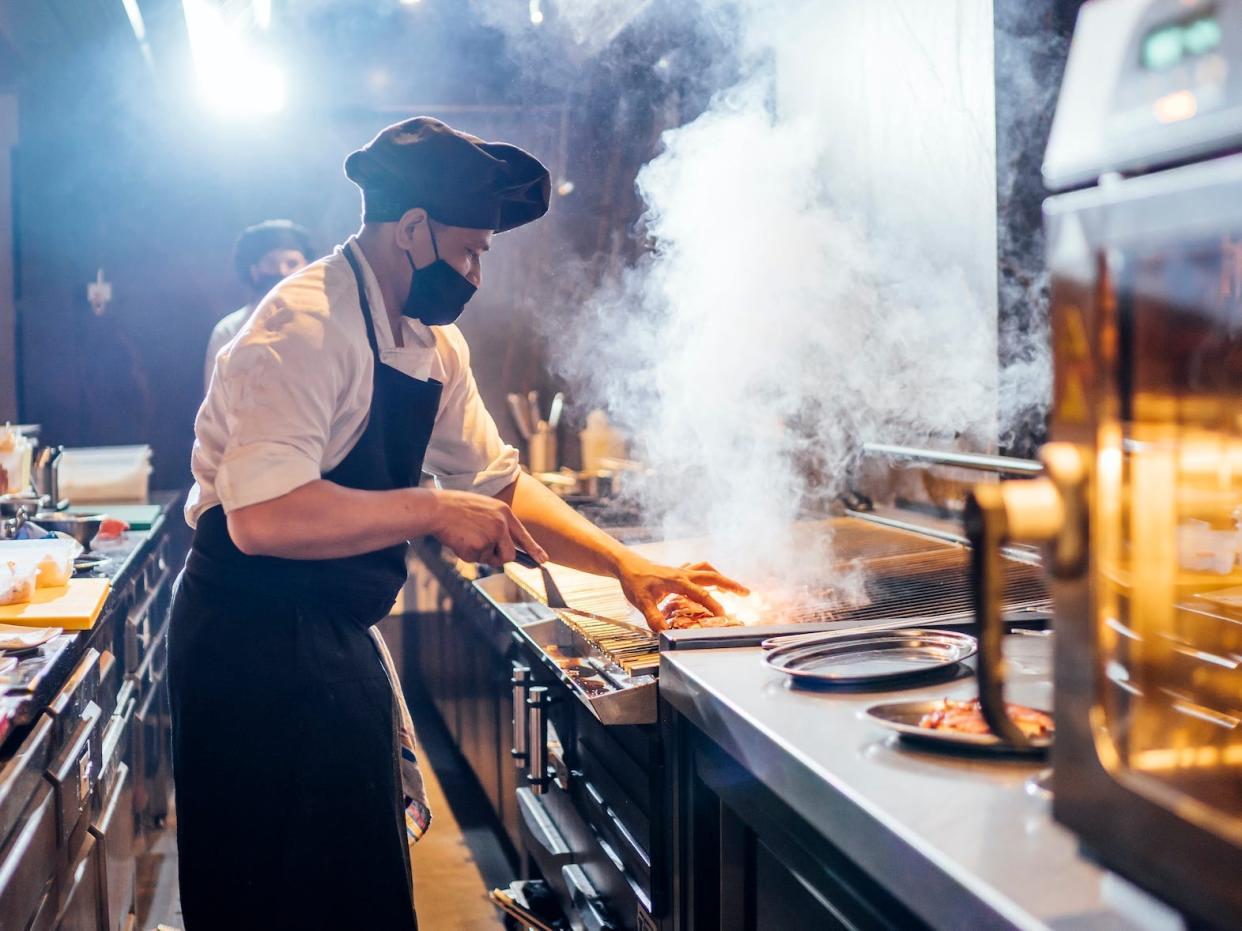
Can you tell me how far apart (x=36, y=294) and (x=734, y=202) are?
380 cm

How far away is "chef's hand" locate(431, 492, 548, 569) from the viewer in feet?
6.11

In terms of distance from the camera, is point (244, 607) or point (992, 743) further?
point (244, 607)

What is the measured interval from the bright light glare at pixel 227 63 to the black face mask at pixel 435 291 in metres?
1.89

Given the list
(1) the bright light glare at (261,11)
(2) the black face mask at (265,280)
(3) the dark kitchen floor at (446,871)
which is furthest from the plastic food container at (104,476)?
A: (1) the bright light glare at (261,11)

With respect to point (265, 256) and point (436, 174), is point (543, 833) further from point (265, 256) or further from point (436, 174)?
point (265, 256)

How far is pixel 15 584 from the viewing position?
237cm

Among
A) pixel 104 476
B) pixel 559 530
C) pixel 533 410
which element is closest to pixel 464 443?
pixel 559 530

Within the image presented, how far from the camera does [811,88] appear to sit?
3.68m

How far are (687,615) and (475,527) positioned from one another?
0.45 metres

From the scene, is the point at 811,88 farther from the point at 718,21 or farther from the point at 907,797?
the point at 907,797

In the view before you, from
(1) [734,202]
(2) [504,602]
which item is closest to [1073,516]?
(2) [504,602]

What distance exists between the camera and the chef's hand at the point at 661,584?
214cm

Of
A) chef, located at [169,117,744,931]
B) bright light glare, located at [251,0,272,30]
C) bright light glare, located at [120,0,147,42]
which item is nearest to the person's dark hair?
bright light glare, located at [120,0,147,42]

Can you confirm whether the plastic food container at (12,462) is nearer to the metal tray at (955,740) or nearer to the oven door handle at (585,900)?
the oven door handle at (585,900)
